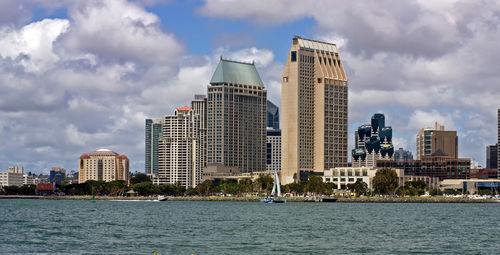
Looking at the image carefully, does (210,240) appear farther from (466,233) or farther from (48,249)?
(466,233)

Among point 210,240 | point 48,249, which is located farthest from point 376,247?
point 48,249

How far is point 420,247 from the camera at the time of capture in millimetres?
104312

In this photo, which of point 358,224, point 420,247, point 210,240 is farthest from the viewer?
point 358,224

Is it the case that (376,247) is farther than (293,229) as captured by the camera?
No

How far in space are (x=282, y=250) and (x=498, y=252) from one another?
29.1m

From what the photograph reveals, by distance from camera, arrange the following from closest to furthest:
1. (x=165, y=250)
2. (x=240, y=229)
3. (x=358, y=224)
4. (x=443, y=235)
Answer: (x=165, y=250) < (x=443, y=235) < (x=240, y=229) < (x=358, y=224)

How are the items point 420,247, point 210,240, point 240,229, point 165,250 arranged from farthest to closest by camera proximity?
point 240,229, point 210,240, point 420,247, point 165,250

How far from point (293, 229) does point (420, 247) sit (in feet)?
123

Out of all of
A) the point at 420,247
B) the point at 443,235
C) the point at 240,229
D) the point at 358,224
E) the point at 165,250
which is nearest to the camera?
the point at 165,250

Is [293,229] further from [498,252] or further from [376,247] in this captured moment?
[498,252]

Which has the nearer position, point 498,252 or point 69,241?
point 498,252

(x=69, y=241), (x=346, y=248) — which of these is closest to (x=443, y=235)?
(x=346, y=248)

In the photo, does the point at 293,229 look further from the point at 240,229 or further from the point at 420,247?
the point at 420,247

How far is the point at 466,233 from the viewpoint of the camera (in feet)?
433
